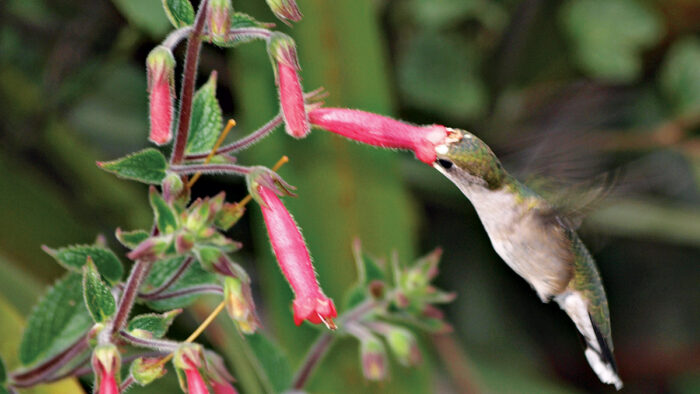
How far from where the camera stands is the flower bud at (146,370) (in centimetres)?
91

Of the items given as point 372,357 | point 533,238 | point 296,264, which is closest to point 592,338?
point 533,238

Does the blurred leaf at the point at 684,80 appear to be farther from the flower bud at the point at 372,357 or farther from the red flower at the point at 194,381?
the red flower at the point at 194,381

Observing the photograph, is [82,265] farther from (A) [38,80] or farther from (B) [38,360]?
(A) [38,80]

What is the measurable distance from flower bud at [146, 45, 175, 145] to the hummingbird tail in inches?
27.7

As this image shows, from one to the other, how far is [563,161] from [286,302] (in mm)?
675

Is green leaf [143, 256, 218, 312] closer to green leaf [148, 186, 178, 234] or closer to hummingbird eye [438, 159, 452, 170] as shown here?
green leaf [148, 186, 178, 234]

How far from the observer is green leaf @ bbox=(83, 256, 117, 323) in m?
0.89

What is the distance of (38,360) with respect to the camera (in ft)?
3.83

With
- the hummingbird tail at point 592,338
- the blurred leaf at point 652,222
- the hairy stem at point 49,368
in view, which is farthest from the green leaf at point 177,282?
the blurred leaf at point 652,222

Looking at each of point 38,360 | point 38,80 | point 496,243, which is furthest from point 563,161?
point 38,80

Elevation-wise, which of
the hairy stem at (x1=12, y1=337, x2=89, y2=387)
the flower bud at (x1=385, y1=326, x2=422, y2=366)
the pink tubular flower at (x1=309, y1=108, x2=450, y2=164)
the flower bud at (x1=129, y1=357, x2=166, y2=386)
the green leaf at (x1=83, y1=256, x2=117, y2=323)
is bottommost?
the flower bud at (x1=385, y1=326, x2=422, y2=366)

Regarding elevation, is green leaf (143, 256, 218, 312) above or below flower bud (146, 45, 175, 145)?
below

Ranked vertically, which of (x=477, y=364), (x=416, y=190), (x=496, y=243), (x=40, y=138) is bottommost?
(x=477, y=364)

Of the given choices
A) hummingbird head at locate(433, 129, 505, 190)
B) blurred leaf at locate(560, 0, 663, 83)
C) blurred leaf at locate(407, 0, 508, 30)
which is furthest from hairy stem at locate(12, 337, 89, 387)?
blurred leaf at locate(560, 0, 663, 83)
